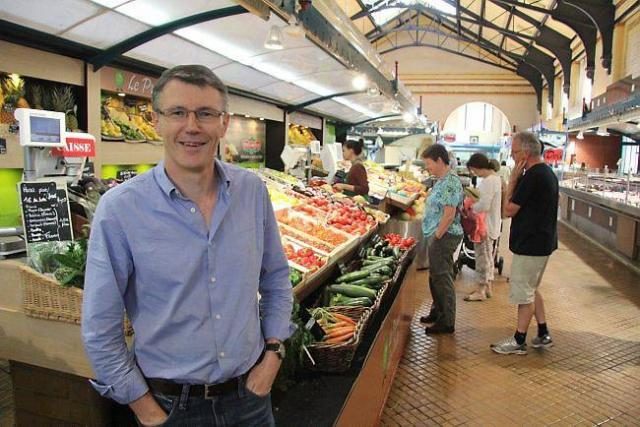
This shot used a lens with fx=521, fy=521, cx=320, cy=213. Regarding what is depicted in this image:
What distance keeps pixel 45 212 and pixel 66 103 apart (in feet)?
9.73

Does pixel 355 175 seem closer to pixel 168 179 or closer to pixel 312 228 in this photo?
pixel 312 228

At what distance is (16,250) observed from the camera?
2.55m

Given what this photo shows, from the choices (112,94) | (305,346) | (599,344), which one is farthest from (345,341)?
(112,94)

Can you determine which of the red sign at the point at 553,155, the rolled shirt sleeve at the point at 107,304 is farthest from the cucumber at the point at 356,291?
the red sign at the point at 553,155

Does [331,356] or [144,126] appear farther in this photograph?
[144,126]

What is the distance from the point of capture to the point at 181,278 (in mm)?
1418

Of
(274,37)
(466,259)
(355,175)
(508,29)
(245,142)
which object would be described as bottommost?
(466,259)

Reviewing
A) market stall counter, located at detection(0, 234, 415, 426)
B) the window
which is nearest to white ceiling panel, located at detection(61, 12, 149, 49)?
market stall counter, located at detection(0, 234, 415, 426)

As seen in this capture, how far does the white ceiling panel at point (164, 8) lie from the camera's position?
417 centimetres

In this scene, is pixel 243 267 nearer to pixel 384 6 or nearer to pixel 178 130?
pixel 178 130

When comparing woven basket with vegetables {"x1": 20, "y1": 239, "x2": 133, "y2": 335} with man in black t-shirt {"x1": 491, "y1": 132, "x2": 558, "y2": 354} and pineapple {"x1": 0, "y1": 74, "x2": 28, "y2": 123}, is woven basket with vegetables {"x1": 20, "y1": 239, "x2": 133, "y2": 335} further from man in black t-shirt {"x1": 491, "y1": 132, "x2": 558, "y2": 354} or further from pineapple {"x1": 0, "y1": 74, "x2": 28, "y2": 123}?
man in black t-shirt {"x1": 491, "y1": 132, "x2": 558, "y2": 354}

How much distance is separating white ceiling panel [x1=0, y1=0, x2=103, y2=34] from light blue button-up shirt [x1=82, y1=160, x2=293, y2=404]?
10.1 ft

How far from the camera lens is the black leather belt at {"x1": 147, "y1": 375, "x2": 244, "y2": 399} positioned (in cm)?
147

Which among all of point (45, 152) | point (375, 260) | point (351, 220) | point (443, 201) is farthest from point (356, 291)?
point (45, 152)
